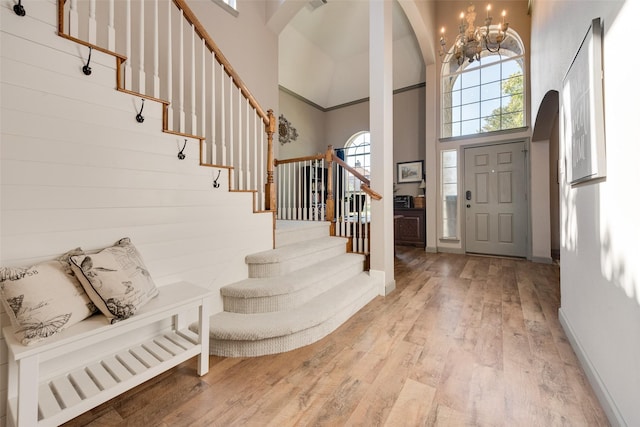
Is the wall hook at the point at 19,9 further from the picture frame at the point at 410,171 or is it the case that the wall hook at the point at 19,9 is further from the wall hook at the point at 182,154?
the picture frame at the point at 410,171

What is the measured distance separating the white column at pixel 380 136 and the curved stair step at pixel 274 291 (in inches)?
30.0

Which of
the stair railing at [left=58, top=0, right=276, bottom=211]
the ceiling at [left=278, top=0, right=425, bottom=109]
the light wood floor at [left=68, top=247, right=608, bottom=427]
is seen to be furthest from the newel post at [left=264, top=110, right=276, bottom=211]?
the ceiling at [left=278, top=0, right=425, bottom=109]

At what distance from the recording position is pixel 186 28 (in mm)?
3248

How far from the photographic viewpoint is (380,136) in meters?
2.90

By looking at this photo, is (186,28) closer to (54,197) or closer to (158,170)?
(158,170)

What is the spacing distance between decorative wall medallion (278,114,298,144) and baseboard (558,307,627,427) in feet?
18.7

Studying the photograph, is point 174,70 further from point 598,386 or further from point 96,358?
point 598,386

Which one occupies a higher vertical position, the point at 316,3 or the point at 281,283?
the point at 316,3

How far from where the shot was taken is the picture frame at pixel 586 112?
1360 millimetres

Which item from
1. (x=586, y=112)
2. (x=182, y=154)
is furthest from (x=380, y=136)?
(x=182, y=154)

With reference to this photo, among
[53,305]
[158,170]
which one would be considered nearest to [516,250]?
[158,170]

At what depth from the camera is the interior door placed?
4.62 m

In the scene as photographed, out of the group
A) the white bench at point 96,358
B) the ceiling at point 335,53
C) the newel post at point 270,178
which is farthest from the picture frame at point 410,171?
the white bench at point 96,358

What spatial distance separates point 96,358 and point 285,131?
564 centimetres
